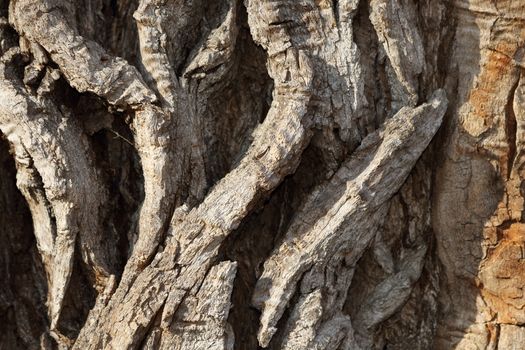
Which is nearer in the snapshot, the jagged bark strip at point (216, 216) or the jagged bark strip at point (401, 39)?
the jagged bark strip at point (216, 216)

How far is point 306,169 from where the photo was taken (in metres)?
2.54

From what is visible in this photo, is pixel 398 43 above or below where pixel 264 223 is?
above

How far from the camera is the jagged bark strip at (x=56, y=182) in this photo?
2359 millimetres

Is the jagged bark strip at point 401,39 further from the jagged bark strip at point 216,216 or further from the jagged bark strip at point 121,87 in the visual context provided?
the jagged bark strip at point 121,87

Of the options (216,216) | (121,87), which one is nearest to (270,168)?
(216,216)

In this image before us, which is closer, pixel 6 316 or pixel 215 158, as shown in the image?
pixel 215 158

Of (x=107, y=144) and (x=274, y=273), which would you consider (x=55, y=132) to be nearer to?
(x=107, y=144)

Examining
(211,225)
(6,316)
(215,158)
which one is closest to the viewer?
(211,225)

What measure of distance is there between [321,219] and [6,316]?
114cm

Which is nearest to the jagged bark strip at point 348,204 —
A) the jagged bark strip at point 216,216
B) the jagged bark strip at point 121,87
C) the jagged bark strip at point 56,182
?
the jagged bark strip at point 216,216

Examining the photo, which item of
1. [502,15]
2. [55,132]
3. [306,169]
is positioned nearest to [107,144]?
[55,132]

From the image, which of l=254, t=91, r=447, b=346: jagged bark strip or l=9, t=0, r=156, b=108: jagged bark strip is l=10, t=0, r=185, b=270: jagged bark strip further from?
l=254, t=91, r=447, b=346: jagged bark strip

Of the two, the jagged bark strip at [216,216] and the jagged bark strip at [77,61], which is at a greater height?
the jagged bark strip at [77,61]

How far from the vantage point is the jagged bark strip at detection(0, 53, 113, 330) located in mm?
2359
